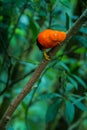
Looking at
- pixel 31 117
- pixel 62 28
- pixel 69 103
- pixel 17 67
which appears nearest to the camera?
pixel 69 103

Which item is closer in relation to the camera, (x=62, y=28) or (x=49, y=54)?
(x=49, y=54)

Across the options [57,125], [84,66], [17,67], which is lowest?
[57,125]

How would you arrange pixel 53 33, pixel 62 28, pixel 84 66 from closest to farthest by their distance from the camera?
1. pixel 53 33
2. pixel 62 28
3. pixel 84 66

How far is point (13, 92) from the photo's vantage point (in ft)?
5.30

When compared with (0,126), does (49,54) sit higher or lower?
higher

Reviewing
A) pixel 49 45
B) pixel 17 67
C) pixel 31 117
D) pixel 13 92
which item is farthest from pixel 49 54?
pixel 31 117

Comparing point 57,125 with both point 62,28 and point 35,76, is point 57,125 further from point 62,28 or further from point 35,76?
point 35,76

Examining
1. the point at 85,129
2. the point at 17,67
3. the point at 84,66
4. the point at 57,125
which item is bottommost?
the point at 85,129

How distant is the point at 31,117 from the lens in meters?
2.25

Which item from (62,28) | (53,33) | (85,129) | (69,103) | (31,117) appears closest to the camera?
(53,33)

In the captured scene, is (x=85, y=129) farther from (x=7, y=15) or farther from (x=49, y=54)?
(x=49, y=54)

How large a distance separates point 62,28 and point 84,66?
58 cm

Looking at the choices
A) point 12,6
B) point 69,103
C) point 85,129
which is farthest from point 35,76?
point 85,129

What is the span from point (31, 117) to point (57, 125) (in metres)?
0.59
